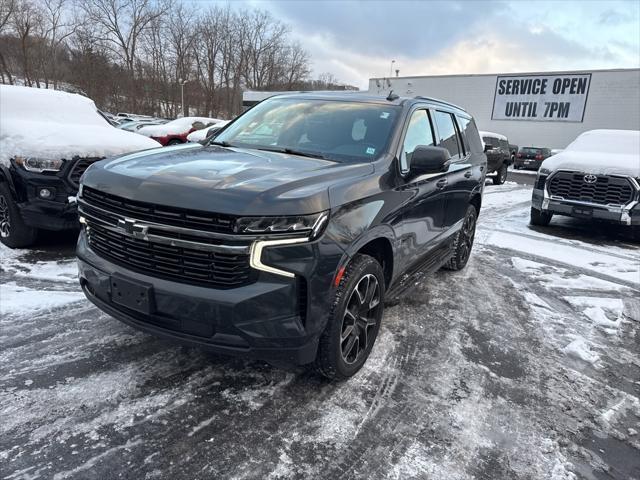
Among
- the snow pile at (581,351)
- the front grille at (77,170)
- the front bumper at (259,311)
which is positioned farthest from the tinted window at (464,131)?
the front grille at (77,170)

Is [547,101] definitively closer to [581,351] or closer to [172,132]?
[172,132]

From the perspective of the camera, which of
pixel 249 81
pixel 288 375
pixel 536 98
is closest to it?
pixel 288 375

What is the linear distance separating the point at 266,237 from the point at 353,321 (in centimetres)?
94

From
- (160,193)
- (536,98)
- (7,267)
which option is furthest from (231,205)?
(536,98)

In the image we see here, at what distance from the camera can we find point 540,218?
28.5 ft

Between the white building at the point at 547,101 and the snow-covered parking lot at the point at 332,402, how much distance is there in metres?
25.1

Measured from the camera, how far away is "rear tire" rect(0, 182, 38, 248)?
4.93 m

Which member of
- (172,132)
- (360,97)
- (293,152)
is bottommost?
(293,152)

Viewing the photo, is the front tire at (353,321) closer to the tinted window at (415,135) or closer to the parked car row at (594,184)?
the tinted window at (415,135)

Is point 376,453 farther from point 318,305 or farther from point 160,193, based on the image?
point 160,193

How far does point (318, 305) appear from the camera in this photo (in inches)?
94.4

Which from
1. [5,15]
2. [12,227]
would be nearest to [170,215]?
[12,227]

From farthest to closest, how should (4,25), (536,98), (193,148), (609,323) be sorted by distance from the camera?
(4,25), (536,98), (609,323), (193,148)

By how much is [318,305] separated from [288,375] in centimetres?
83
